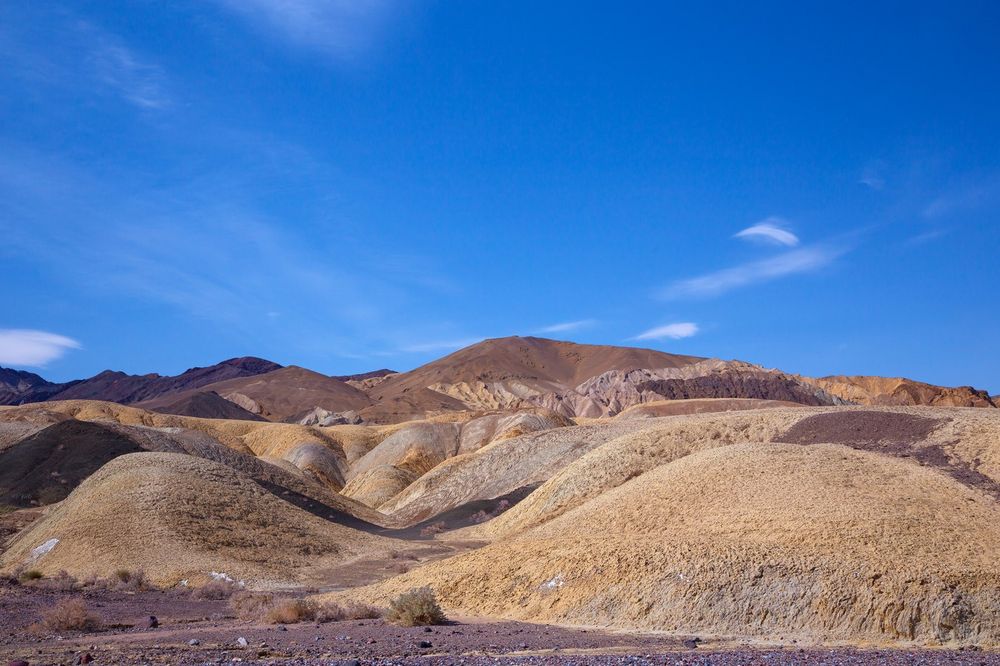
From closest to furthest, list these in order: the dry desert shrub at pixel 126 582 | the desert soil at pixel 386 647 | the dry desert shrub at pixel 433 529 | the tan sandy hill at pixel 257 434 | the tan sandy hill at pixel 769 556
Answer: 1. the desert soil at pixel 386 647
2. the tan sandy hill at pixel 769 556
3. the dry desert shrub at pixel 126 582
4. the dry desert shrub at pixel 433 529
5. the tan sandy hill at pixel 257 434

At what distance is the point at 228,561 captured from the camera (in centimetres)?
3109

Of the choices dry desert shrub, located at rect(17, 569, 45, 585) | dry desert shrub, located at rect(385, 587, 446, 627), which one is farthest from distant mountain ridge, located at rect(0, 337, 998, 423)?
dry desert shrub, located at rect(385, 587, 446, 627)

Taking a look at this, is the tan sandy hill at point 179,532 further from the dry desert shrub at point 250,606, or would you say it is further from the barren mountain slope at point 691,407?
the barren mountain slope at point 691,407

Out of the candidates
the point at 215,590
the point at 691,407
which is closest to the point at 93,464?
the point at 215,590

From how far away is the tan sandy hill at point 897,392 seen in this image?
108m

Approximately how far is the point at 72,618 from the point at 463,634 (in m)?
8.45

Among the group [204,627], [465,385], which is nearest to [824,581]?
[204,627]

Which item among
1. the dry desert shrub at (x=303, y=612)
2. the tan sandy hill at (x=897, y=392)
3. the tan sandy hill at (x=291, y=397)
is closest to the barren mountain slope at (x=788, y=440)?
the dry desert shrub at (x=303, y=612)

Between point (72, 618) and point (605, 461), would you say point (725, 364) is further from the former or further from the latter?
point (72, 618)

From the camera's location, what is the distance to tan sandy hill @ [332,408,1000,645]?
16078mm

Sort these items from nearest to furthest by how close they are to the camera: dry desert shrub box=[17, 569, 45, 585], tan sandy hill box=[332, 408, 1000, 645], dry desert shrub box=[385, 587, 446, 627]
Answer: tan sandy hill box=[332, 408, 1000, 645]
dry desert shrub box=[385, 587, 446, 627]
dry desert shrub box=[17, 569, 45, 585]

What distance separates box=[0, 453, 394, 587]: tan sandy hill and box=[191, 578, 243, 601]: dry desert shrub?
127 cm

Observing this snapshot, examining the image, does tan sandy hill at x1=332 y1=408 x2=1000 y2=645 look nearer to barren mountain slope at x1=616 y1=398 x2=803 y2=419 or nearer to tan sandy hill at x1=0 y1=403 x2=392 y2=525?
tan sandy hill at x1=0 y1=403 x2=392 y2=525

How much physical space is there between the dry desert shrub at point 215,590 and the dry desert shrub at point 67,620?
7.08 m
